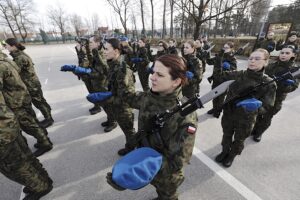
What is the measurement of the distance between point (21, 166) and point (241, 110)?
9.26 feet

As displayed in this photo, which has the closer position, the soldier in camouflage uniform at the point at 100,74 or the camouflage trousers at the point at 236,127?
the camouflage trousers at the point at 236,127

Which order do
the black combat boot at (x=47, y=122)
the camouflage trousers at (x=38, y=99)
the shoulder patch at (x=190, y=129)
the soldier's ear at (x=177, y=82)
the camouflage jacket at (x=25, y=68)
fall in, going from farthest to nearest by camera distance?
1. the black combat boot at (x=47, y=122)
2. the camouflage trousers at (x=38, y=99)
3. the camouflage jacket at (x=25, y=68)
4. the soldier's ear at (x=177, y=82)
5. the shoulder patch at (x=190, y=129)

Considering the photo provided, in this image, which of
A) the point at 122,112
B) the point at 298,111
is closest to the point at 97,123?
the point at 122,112

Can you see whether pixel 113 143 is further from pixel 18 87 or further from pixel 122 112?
pixel 18 87

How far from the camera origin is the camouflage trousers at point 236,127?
2.53 m

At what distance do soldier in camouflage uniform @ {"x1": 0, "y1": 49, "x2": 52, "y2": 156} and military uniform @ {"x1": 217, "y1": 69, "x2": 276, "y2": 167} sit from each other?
9.88 ft

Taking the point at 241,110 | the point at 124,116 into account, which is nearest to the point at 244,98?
the point at 241,110

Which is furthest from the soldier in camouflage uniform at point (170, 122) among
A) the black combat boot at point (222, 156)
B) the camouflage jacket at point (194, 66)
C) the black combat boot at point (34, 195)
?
the camouflage jacket at point (194, 66)

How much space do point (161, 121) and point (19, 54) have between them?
3715 millimetres

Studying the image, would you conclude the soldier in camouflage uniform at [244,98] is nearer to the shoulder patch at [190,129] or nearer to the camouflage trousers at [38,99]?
the shoulder patch at [190,129]

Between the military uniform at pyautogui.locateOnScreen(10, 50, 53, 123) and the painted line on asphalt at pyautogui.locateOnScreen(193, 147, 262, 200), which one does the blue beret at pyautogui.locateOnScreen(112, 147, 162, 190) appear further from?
the military uniform at pyautogui.locateOnScreen(10, 50, 53, 123)

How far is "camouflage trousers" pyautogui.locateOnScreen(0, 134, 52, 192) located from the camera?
1.99 m

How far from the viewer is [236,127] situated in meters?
2.70

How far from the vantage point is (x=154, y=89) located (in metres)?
1.58
